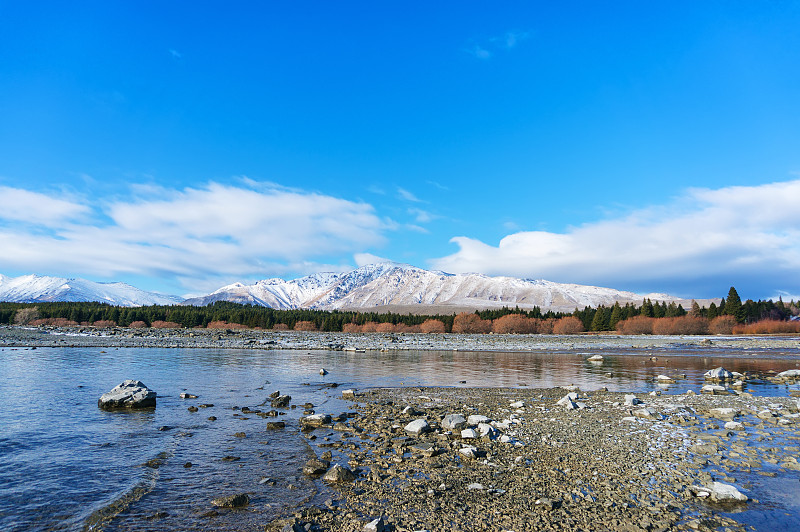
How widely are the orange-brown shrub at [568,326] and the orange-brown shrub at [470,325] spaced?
25214 mm

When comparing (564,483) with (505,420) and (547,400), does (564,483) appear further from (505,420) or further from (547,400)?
(547,400)

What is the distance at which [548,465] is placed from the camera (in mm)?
10875

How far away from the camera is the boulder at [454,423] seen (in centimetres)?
1446

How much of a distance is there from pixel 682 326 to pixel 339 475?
156 metres

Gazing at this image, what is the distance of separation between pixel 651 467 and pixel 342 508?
7.66 meters

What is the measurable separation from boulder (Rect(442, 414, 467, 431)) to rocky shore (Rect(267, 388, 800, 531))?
0.10m

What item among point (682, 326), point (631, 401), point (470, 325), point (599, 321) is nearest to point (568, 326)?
point (599, 321)

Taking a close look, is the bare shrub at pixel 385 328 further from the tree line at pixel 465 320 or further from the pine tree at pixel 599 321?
the pine tree at pixel 599 321

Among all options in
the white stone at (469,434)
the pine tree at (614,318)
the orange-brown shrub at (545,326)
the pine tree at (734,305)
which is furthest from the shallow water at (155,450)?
the pine tree at (734,305)

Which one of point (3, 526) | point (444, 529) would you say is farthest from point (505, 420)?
point (3, 526)

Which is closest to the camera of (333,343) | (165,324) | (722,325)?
(333,343)

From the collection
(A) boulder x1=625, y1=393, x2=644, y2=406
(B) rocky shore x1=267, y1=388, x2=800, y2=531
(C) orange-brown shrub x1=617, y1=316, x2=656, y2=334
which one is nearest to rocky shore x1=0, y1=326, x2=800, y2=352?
(A) boulder x1=625, y1=393, x2=644, y2=406

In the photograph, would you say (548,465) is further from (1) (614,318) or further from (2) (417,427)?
(1) (614,318)

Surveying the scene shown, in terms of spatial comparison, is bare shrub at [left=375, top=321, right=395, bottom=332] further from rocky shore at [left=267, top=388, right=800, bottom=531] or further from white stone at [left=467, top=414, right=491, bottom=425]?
white stone at [left=467, top=414, right=491, bottom=425]
